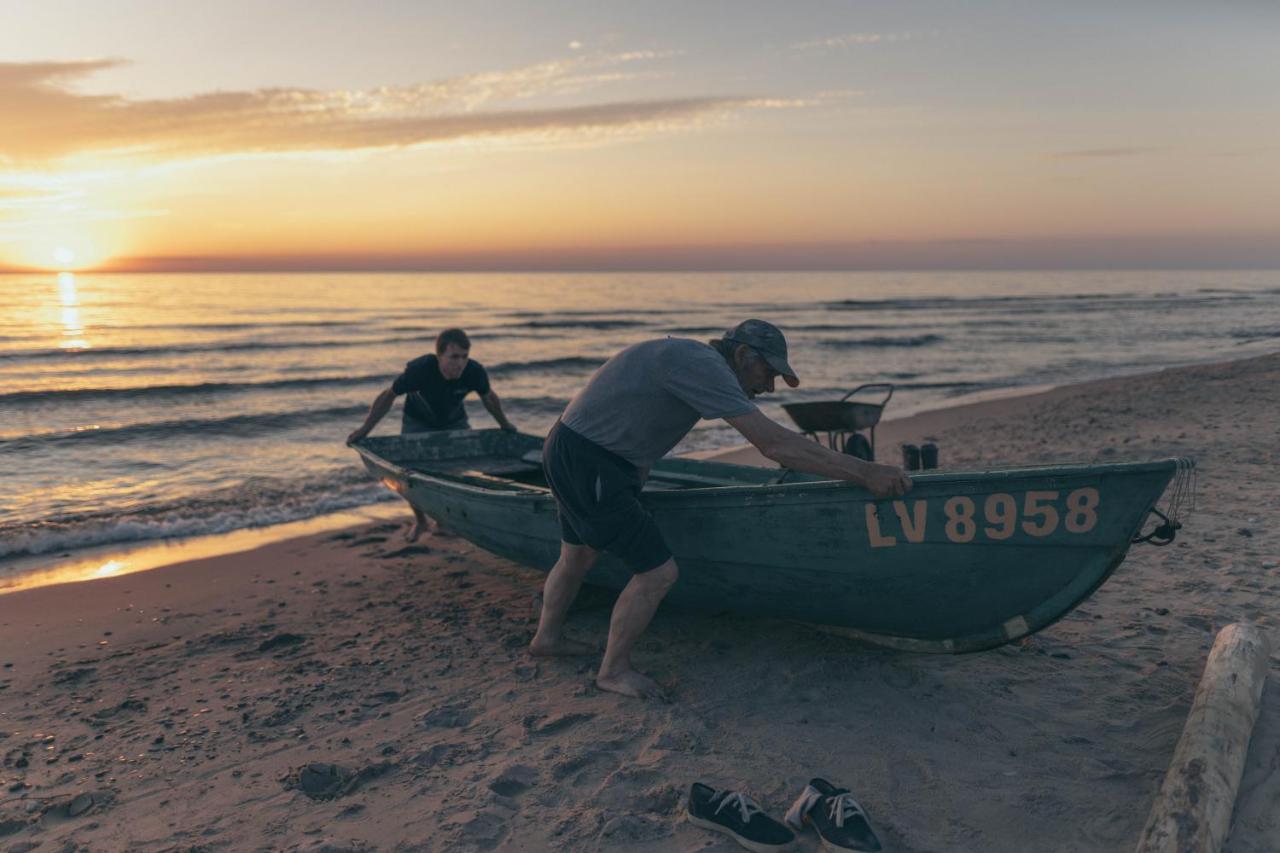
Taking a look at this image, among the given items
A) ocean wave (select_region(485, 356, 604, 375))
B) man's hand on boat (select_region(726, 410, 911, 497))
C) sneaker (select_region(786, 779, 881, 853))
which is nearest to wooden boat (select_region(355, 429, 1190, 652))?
man's hand on boat (select_region(726, 410, 911, 497))

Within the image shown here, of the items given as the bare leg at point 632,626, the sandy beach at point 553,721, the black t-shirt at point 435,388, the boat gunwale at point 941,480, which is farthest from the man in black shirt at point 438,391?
the bare leg at point 632,626

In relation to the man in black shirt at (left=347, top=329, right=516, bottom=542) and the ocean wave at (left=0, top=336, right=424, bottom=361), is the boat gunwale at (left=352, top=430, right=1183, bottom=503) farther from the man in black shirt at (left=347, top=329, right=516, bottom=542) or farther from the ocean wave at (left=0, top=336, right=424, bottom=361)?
the ocean wave at (left=0, top=336, right=424, bottom=361)

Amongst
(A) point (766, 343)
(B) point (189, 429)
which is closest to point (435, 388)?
(A) point (766, 343)

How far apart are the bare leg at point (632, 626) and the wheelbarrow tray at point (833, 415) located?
2.24m

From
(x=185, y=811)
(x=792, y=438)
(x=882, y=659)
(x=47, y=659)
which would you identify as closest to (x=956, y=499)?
(x=792, y=438)

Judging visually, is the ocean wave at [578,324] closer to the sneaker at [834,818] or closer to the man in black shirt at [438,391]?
the man in black shirt at [438,391]

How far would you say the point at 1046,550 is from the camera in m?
3.92

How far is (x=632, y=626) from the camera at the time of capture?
4484 millimetres

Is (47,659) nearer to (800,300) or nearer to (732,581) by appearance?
(732,581)

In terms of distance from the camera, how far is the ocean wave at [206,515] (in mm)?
8859

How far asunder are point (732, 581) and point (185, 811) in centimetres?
273

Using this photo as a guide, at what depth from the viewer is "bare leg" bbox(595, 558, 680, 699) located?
442 cm

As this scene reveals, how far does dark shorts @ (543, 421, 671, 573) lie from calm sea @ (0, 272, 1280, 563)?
6.43 metres

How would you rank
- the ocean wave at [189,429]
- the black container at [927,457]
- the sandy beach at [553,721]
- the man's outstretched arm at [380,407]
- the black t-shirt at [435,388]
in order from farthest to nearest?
the ocean wave at [189,429] → the black t-shirt at [435,388] → the man's outstretched arm at [380,407] → the black container at [927,457] → the sandy beach at [553,721]
